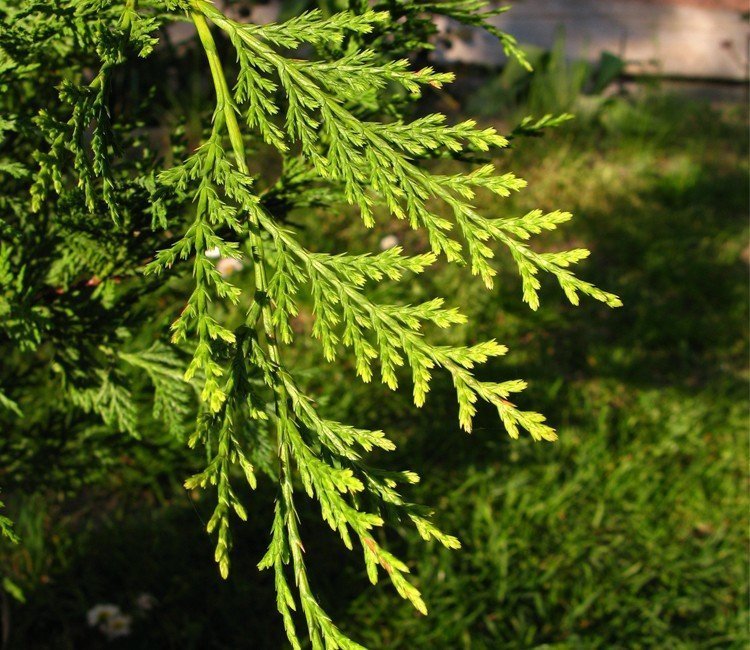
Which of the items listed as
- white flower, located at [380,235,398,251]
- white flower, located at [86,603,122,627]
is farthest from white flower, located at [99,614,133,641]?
white flower, located at [380,235,398,251]

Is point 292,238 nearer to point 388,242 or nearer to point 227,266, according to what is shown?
point 227,266

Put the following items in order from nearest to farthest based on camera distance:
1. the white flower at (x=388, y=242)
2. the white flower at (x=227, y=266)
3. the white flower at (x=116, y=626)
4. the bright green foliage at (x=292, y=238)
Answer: the bright green foliage at (x=292, y=238)
the white flower at (x=116, y=626)
the white flower at (x=227, y=266)
the white flower at (x=388, y=242)

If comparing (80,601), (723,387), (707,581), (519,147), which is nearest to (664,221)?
(519,147)

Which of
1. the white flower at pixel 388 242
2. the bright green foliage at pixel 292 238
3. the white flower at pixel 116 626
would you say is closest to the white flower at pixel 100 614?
the white flower at pixel 116 626

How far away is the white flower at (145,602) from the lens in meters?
2.86

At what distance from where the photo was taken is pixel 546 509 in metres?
3.33

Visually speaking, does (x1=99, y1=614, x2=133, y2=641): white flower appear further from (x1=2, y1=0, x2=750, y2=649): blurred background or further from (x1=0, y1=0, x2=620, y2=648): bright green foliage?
(x1=0, y1=0, x2=620, y2=648): bright green foliage

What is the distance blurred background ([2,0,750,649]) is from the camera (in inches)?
116

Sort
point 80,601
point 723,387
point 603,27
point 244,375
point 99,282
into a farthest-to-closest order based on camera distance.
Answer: point 603,27, point 723,387, point 80,601, point 99,282, point 244,375

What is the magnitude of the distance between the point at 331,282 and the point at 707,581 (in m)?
2.42

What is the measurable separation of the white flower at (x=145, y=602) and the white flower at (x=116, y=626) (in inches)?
2.7

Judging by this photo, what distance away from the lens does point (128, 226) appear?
1794 millimetres

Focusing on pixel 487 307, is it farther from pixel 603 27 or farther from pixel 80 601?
pixel 603 27

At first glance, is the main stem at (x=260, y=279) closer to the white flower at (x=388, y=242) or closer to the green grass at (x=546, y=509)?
the green grass at (x=546, y=509)
